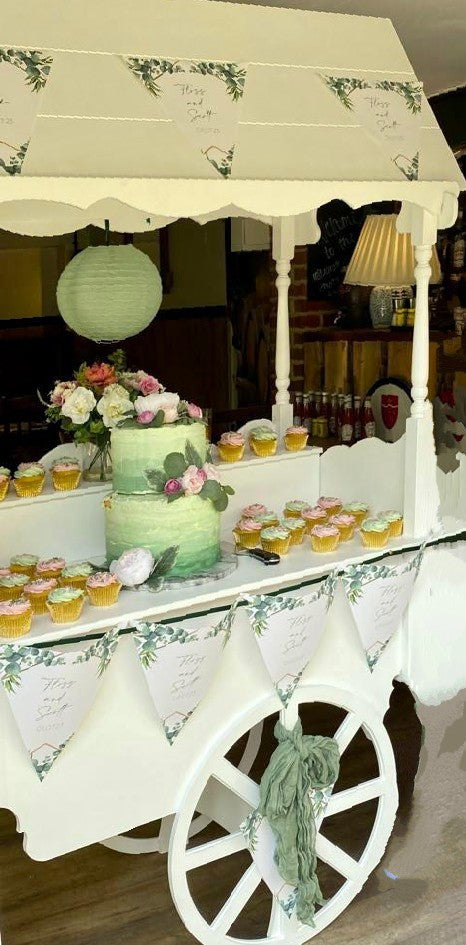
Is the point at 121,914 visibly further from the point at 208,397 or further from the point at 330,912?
the point at 208,397

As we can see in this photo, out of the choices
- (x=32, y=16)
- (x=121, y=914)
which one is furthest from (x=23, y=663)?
(x=32, y=16)

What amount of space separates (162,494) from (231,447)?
64 cm

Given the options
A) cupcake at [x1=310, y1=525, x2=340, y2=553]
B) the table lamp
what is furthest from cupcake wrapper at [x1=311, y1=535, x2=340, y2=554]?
the table lamp

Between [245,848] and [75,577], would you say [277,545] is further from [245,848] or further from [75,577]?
[245,848]

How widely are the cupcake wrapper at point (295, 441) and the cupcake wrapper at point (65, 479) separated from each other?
0.78m

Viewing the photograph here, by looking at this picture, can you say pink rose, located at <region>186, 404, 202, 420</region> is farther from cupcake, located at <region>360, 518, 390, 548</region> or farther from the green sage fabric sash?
the green sage fabric sash

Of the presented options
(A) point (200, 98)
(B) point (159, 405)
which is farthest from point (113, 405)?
(A) point (200, 98)

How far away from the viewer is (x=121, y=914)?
109 inches

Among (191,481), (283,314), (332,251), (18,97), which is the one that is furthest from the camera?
(332,251)

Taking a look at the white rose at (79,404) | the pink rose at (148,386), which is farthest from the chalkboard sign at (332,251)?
the white rose at (79,404)

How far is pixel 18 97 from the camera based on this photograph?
89.7 inches

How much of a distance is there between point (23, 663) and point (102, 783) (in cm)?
35

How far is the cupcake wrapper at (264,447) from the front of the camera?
133 inches

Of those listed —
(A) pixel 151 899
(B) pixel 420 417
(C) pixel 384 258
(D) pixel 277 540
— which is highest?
(C) pixel 384 258
